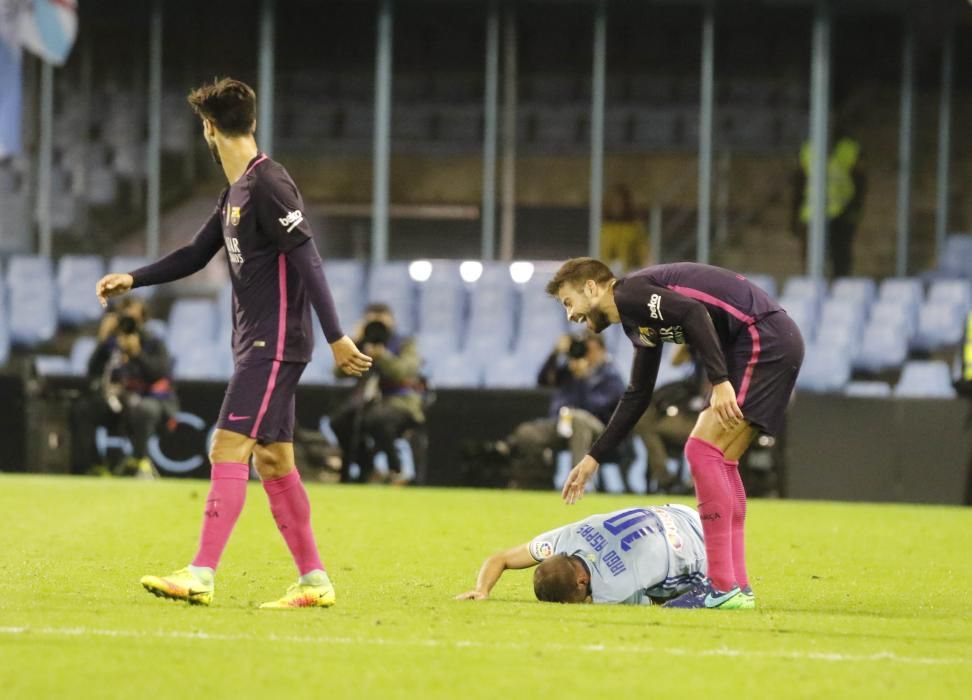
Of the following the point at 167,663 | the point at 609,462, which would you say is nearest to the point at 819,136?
the point at 609,462

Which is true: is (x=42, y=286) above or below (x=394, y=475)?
above

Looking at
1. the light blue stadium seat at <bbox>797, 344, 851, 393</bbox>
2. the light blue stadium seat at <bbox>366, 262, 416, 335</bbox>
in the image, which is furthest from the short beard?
the light blue stadium seat at <bbox>366, 262, 416, 335</bbox>

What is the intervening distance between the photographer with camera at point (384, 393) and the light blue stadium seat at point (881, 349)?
17.6 feet

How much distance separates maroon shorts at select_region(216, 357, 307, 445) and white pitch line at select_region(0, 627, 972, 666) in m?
1.01

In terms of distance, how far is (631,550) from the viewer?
761cm

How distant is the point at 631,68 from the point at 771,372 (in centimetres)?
2159

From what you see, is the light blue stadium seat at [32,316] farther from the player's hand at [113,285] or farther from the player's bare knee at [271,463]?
the player's bare knee at [271,463]

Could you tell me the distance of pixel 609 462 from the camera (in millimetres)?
16531

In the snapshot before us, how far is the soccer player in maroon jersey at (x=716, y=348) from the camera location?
24.3 ft

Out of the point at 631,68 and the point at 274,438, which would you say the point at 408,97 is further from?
the point at 274,438

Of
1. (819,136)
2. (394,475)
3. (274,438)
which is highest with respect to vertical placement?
(819,136)

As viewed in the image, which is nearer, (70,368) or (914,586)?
(914,586)

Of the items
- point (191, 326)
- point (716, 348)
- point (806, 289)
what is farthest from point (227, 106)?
point (806, 289)

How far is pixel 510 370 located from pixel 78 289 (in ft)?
18.5
